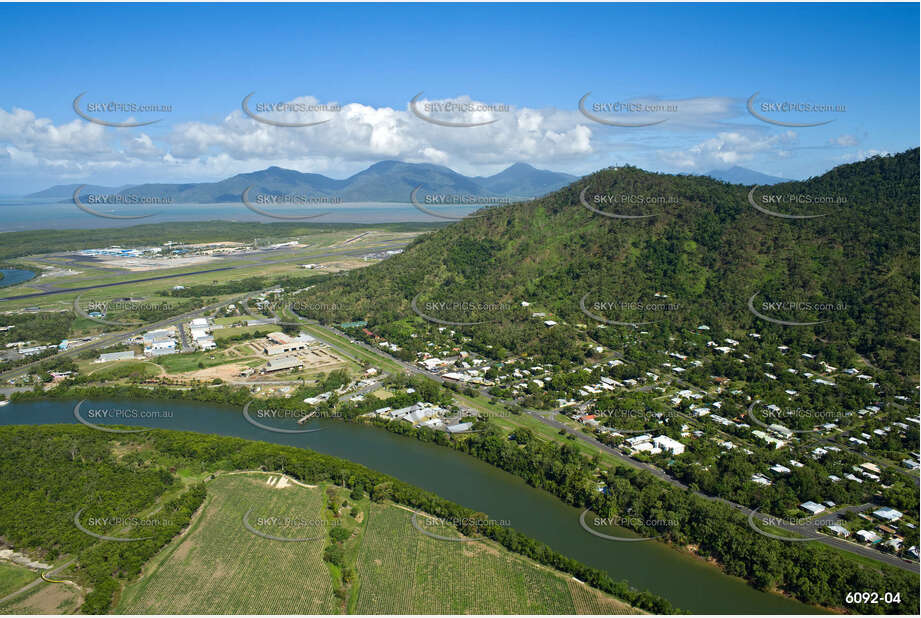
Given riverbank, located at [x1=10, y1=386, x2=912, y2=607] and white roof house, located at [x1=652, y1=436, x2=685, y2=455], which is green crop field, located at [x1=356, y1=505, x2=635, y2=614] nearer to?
riverbank, located at [x1=10, y1=386, x2=912, y2=607]

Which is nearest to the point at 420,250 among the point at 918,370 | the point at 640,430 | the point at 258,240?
the point at 640,430

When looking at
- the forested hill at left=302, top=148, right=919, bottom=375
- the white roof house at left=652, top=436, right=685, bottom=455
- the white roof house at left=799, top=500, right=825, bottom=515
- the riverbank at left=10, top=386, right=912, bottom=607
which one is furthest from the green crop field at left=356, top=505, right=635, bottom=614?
the forested hill at left=302, top=148, right=919, bottom=375

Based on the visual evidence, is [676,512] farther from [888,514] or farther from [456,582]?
[456,582]

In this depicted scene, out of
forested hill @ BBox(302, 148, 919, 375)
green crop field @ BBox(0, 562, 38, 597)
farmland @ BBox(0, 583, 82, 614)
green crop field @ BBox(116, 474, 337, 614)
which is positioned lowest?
green crop field @ BBox(116, 474, 337, 614)

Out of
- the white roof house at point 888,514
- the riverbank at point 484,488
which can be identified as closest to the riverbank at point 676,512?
the riverbank at point 484,488

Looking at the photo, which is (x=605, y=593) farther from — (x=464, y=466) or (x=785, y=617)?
(x=464, y=466)

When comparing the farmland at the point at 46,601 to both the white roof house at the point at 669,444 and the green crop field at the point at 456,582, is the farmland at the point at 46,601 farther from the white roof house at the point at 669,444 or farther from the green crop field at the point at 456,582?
the white roof house at the point at 669,444
